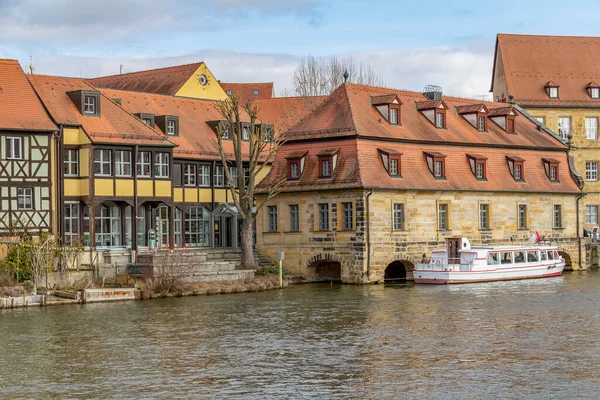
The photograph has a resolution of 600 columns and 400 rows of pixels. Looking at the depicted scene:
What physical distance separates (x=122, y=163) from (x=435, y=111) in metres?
16.2

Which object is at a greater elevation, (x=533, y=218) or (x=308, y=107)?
(x=308, y=107)

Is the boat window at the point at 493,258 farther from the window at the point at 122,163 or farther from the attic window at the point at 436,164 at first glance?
the window at the point at 122,163

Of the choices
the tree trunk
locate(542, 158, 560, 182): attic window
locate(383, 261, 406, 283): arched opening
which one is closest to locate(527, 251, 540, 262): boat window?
locate(383, 261, 406, 283): arched opening

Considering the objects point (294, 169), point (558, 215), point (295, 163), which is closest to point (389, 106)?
point (295, 163)

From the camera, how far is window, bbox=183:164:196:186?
56.2 m

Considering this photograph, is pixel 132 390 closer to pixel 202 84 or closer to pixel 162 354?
pixel 162 354

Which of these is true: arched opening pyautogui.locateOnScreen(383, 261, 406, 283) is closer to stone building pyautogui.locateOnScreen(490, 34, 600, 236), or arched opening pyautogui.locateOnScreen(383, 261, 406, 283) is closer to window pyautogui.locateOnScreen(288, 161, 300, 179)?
window pyautogui.locateOnScreen(288, 161, 300, 179)

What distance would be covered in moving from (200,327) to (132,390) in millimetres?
10050

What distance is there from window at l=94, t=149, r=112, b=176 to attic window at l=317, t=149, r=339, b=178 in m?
9.43

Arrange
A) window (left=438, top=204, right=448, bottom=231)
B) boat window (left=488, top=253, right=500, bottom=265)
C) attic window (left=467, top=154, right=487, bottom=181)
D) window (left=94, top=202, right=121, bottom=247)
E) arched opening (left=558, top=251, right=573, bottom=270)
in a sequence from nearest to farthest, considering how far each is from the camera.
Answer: window (left=94, top=202, right=121, bottom=247) → boat window (left=488, top=253, right=500, bottom=265) → window (left=438, top=204, right=448, bottom=231) → attic window (left=467, top=154, right=487, bottom=181) → arched opening (left=558, top=251, right=573, bottom=270)

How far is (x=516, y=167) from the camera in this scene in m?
58.1

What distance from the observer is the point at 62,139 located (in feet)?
160

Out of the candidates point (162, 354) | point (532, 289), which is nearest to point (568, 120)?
point (532, 289)

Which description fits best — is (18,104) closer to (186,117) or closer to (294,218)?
(186,117)
